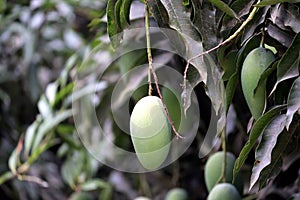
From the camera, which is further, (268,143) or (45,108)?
(45,108)

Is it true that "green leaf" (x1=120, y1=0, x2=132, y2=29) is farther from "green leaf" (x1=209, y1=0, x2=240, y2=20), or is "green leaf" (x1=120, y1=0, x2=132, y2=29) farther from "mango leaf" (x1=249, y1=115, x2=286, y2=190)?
"mango leaf" (x1=249, y1=115, x2=286, y2=190)

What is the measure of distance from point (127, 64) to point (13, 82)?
3.08 feet

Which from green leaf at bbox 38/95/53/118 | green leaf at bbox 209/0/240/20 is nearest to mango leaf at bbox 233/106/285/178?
green leaf at bbox 209/0/240/20

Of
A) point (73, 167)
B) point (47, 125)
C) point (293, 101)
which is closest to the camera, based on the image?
point (293, 101)

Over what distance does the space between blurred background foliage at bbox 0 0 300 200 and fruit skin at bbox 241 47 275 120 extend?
0.03 m

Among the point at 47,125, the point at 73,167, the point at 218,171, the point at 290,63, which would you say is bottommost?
the point at 73,167

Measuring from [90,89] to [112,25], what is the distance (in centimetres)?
69

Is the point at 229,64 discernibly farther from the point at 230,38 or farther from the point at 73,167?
the point at 73,167

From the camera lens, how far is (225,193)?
75 cm

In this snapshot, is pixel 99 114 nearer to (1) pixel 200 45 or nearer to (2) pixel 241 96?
(2) pixel 241 96

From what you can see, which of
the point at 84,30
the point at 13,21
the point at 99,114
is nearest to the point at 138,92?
the point at 99,114

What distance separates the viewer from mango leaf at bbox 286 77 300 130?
1.90ft

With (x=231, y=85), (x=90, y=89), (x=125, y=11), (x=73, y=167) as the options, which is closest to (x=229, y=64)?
(x=231, y=85)

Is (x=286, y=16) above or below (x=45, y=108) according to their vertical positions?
above
